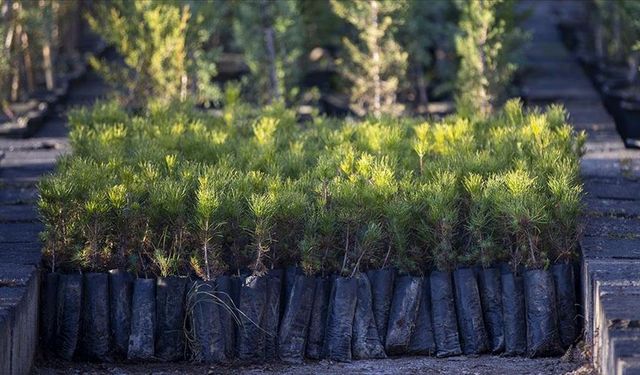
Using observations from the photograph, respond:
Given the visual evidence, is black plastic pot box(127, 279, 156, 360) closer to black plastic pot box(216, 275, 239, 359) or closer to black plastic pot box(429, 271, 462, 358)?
black plastic pot box(216, 275, 239, 359)

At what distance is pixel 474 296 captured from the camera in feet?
20.4

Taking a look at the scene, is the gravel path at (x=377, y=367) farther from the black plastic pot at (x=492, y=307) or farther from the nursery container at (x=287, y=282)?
the nursery container at (x=287, y=282)

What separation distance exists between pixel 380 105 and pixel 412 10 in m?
0.97

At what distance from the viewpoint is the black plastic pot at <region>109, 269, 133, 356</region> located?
620cm

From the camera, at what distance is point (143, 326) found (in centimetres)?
616

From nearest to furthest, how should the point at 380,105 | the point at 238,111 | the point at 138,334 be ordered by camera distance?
the point at 138,334, the point at 238,111, the point at 380,105

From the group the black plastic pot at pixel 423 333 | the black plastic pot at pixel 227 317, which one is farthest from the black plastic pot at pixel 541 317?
the black plastic pot at pixel 227 317

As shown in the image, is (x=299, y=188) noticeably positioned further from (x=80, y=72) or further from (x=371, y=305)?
(x=80, y=72)

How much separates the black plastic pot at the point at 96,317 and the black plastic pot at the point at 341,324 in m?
1.12

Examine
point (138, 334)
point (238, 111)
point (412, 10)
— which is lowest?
point (138, 334)

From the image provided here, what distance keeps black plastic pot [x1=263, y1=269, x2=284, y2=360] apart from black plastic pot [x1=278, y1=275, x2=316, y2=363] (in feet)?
0.10

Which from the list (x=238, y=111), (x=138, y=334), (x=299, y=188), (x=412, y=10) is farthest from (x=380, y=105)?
(x=138, y=334)

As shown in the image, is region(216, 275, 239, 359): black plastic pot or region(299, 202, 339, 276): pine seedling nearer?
region(216, 275, 239, 359): black plastic pot

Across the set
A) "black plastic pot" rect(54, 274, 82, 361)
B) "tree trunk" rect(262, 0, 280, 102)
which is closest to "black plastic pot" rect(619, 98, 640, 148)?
"tree trunk" rect(262, 0, 280, 102)
